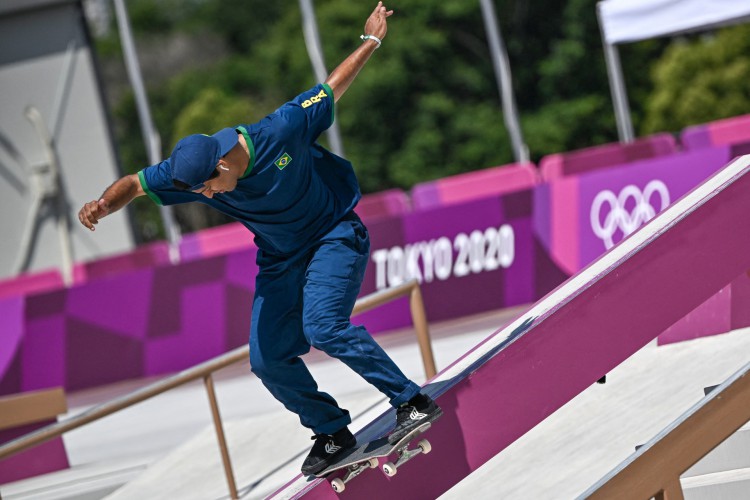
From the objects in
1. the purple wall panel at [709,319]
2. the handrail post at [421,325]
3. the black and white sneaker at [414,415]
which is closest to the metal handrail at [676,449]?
the black and white sneaker at [414,415]

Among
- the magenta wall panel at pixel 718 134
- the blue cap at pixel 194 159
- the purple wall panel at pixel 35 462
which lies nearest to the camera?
the blue cap at pixel 194 159

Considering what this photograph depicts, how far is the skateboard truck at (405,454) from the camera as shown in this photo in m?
5.12

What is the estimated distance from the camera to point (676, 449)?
348 cm

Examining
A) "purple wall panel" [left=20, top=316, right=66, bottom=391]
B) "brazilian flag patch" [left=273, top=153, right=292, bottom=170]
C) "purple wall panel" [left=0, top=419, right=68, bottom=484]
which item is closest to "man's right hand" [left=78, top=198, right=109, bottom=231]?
"brazilian flag patch" [left=273, top=153, right=292, bottom=170]

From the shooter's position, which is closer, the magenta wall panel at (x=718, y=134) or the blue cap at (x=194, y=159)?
the blue cap at (x=194, y=159)

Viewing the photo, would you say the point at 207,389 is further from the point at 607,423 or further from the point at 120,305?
the point at 120,305

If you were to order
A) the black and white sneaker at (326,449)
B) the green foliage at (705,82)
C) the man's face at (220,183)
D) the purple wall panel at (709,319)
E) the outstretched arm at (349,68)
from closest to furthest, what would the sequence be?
the man's face at (220,183) < the black and white sneaker at (326,449) < the outstretched arm at (349,68) < the purple wall panel at (709,319) < the green foliage at (705,82)

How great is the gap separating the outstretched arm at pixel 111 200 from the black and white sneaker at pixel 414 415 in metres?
1.51

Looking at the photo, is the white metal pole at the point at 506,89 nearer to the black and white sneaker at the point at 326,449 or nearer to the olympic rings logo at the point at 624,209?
the olympic rings logo at the point at 624,209

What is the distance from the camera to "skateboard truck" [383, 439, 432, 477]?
5117 millimetres

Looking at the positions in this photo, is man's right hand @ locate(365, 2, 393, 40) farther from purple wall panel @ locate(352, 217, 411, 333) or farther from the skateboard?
purple wall panel @ locate(352, 217, 411, 333)

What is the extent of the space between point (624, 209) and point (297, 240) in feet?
23.6

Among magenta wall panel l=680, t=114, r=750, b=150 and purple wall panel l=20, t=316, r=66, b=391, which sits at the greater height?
magenta wall panel l=680, t=114, r=750, b=150

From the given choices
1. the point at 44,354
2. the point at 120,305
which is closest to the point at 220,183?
the point at 120,305
